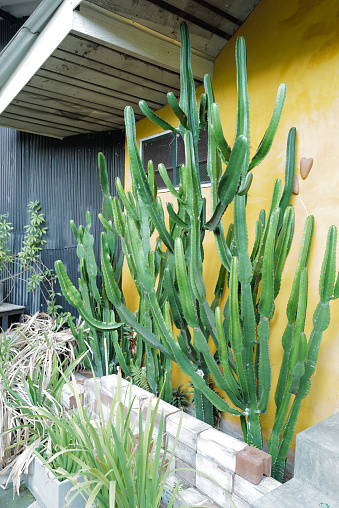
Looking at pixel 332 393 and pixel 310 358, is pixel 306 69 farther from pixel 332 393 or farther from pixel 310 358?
pixel 332 393

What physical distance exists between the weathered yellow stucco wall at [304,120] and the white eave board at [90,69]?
49cm

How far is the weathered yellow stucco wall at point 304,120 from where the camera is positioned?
201cm

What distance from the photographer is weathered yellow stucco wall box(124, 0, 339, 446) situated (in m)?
2.01

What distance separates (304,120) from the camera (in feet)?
7.09

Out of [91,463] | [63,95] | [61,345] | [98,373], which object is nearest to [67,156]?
[63,95]

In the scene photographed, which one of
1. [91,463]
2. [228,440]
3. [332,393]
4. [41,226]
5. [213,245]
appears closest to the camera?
[91,463]

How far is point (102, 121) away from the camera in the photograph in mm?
3492

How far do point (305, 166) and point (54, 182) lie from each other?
3158 mm

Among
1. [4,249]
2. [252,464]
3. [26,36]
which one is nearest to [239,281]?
[252,464]

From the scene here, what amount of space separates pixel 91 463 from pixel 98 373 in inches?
53.8

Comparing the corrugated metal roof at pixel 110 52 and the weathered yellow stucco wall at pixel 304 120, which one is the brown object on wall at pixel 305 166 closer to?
the weathered yellow stucco wall at pixel 304 120

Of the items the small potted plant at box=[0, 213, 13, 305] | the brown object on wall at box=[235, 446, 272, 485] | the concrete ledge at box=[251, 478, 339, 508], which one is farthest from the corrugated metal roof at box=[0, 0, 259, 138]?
the concrete ledge at box=[251, 478, 339, 508]

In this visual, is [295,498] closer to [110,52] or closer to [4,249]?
[110,52]

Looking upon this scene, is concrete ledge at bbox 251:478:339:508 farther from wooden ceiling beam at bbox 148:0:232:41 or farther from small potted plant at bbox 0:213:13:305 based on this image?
small potted plant at bbox 0:213:13:305
